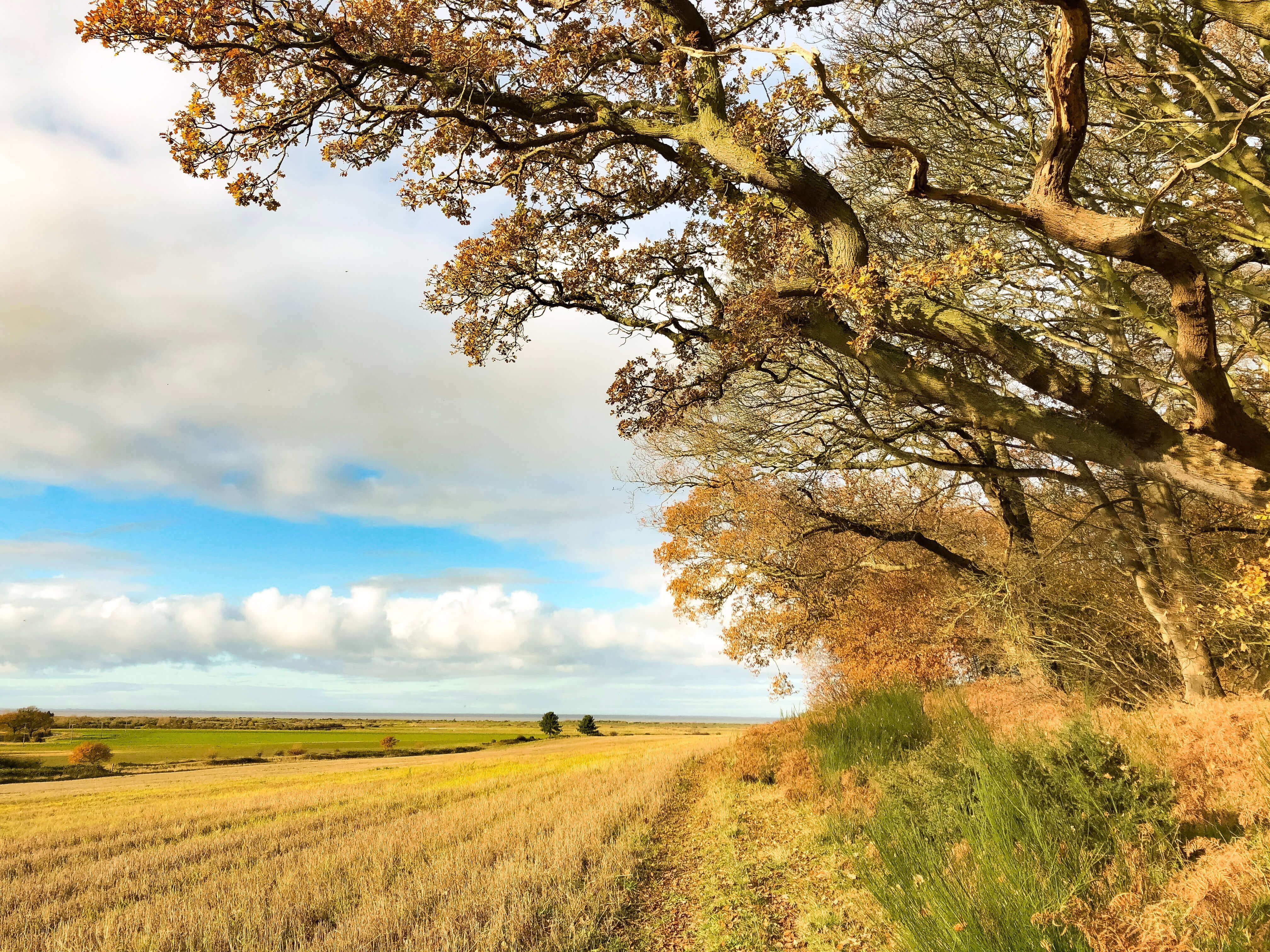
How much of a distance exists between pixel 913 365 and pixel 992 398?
100cm

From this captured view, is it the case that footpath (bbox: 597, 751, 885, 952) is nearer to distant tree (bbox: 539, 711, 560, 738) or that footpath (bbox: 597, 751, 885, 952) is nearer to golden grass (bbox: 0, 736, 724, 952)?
golden grass (bbox: 0, 736, 724, 952)

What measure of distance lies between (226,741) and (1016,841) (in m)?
86.1

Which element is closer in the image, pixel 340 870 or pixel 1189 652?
pixel 340 870

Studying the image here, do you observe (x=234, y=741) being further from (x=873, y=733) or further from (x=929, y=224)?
(x=929, y=224)

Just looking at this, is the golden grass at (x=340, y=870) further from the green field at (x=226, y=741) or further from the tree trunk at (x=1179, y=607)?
the green field at (x=226, y=741)

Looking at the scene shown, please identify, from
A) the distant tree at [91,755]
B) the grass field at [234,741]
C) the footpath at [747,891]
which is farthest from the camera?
the grass field at [234,741]

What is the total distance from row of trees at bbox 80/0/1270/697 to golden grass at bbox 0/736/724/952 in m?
5.86

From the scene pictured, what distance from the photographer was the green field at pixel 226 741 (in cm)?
5547

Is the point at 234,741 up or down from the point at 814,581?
down

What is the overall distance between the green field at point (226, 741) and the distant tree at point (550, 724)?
19.7ft

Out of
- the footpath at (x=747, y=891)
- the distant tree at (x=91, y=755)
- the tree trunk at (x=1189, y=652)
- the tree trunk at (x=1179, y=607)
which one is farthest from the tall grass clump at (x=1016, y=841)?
the distant tree at (x=91, y=755)

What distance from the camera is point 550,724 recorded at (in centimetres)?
7625

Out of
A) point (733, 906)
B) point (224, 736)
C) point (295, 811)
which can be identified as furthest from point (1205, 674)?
point (224, 736)

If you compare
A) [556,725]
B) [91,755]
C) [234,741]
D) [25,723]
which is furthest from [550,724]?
[25,723]
